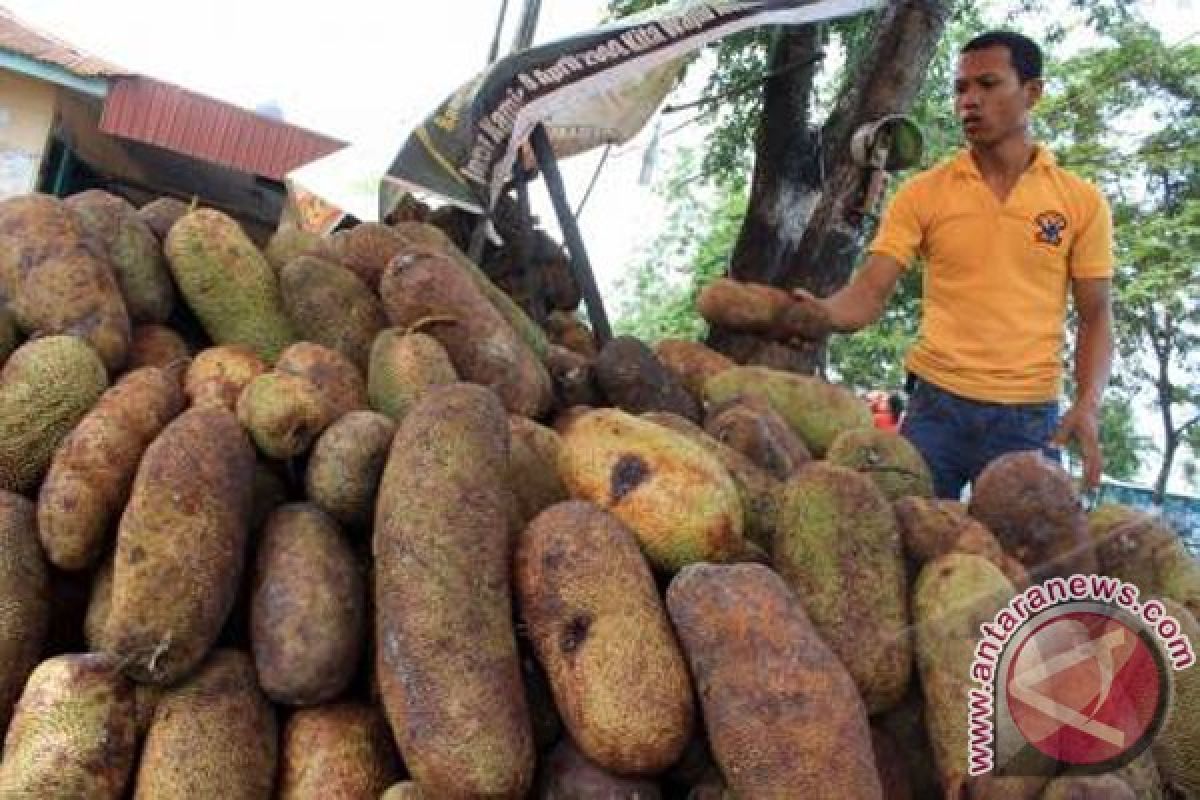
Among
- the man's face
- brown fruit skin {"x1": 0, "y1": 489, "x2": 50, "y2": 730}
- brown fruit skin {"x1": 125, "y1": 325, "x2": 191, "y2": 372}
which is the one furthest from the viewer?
the man's face

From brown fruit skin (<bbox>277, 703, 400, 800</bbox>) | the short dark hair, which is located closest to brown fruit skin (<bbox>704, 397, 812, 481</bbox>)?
brown fruit skin (<bbox>277, 703, 400, 800</bbox>)

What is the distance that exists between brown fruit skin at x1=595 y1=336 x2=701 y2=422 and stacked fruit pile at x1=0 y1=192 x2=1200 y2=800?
48cm

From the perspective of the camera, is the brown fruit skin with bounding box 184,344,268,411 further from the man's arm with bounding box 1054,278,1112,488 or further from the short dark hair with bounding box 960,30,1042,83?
the short dark hair with bounding box 960,30,1042,83

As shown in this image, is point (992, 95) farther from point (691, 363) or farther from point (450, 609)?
point (450, 609)

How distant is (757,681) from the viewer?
1609mm

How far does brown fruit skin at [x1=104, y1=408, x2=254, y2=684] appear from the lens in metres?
1.69

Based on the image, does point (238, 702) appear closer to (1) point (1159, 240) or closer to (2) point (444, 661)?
(2) point (444, 661)

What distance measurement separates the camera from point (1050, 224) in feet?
12.4

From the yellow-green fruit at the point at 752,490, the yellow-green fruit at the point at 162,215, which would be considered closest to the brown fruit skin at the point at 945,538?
the yellow-green fruit at the point at 752,490

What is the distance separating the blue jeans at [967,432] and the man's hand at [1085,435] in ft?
0.54

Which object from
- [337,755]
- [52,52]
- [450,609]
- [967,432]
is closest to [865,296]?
[967,432]

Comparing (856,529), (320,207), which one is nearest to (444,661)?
(856,529)

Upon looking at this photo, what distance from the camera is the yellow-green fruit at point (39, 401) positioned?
6.66 feet

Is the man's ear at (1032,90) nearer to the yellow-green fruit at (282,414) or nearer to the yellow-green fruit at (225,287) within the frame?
the yellow-green fruit at (225,287)
